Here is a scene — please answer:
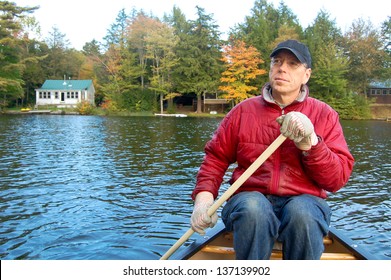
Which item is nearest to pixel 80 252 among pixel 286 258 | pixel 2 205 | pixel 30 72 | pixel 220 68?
pixel 2 205

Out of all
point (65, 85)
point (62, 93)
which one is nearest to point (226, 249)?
point (65, 85)

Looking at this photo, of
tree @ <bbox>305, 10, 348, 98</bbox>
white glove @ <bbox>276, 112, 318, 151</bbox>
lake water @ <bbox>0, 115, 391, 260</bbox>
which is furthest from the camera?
tree @ <bbox>305, 10, 348, 98</bbox>

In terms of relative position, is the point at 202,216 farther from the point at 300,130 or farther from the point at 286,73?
the point at 286,73

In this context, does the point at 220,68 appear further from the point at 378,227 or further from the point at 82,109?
the point at 378,227

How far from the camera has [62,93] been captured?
55125 mm

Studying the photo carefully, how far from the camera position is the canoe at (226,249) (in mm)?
3047

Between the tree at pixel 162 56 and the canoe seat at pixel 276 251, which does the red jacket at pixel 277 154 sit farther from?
the tree at pixel 162 56

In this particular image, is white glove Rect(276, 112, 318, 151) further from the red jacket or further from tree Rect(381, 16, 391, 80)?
tree Rect(381, 16, 391, 80)

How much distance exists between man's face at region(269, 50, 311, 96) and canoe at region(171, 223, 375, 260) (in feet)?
3.67

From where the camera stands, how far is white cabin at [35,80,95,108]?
5425 centimetres

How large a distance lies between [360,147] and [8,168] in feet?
44.1

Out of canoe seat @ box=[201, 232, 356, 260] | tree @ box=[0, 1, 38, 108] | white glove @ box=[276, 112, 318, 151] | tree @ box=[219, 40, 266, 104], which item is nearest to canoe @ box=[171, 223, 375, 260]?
canoe seat @ box=[201, 232, 356, 260]

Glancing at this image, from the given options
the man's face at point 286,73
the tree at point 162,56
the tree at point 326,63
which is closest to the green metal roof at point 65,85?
the tree at point 162,56

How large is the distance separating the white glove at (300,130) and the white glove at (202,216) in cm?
79
